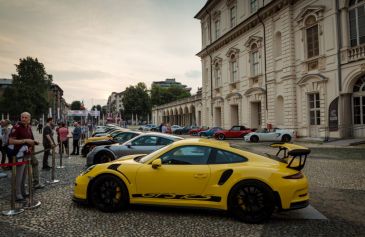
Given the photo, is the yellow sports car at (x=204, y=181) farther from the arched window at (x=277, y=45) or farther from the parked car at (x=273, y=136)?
the arched window at (x=277, y=45)

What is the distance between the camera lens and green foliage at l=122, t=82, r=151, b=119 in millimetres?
112438

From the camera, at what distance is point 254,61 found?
30438mm

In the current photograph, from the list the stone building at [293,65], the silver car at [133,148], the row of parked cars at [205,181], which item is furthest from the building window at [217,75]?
the row of parked cars at [205,181]

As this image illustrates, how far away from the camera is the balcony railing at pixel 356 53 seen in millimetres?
18892

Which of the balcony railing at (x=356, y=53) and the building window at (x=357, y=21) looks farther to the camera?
the building window at (x=357, y=21)

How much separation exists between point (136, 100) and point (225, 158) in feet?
360

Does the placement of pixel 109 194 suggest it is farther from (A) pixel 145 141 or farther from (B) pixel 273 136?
(B) pixel 273 136

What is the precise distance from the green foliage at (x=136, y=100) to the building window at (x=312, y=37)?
9270 centimetres

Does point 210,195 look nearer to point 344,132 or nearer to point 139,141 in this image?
point 139,141

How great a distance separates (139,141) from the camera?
973cm

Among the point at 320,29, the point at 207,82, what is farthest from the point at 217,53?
the point at 320,29

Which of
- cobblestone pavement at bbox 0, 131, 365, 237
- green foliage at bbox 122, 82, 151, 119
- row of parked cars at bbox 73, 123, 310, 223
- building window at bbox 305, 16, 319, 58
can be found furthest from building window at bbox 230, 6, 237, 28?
green foliage at bbox 122, 82, 151, 119

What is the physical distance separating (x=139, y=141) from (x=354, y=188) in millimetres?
6284

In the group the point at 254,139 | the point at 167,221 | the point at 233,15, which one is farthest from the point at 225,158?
the point at 233,15
